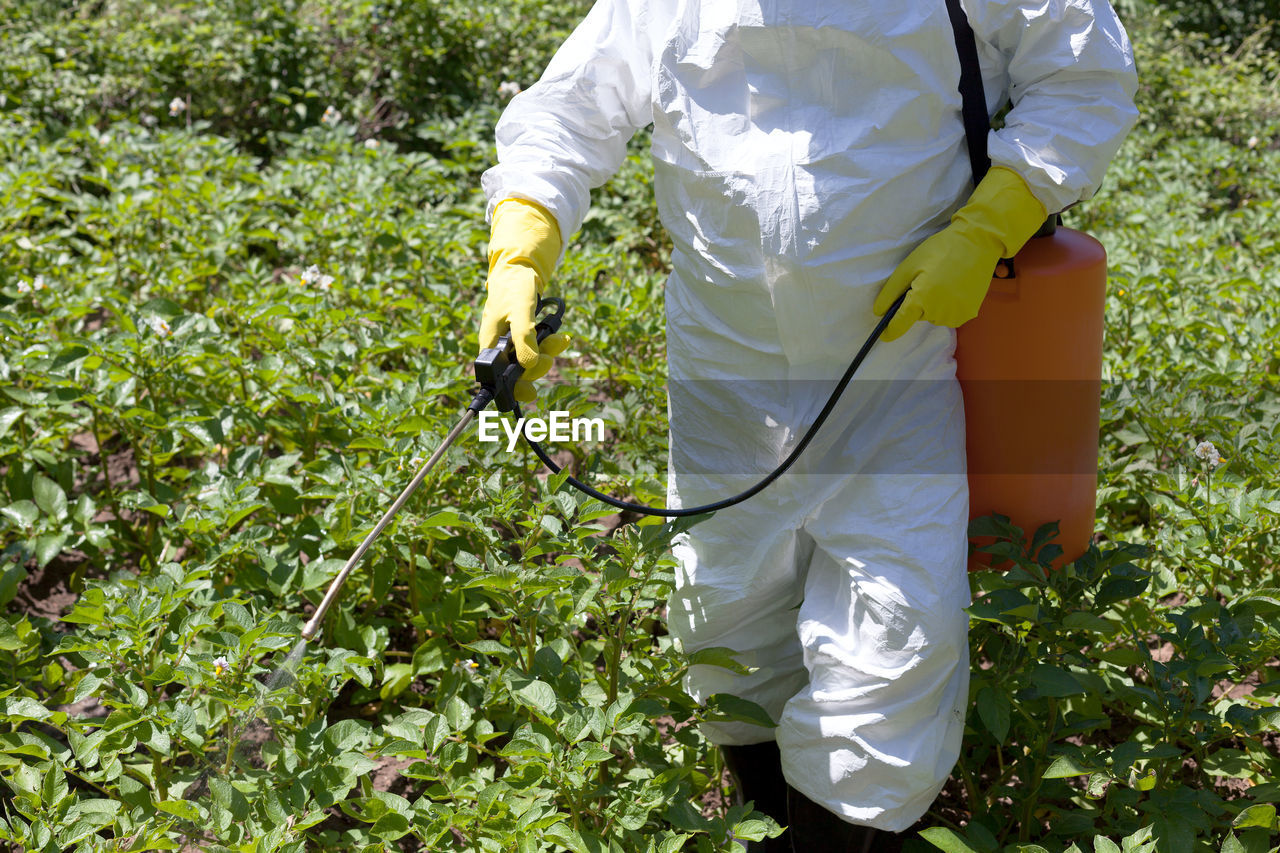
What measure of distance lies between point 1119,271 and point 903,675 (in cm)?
177

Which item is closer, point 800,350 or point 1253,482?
point 800,350

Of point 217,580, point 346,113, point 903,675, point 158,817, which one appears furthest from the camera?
point 346,113

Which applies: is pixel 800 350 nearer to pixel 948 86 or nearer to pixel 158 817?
pixel 948 86

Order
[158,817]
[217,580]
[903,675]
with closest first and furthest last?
[903,675] < [158,817] < [217,580]

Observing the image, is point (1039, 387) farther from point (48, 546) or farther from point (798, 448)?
point (48, 546)

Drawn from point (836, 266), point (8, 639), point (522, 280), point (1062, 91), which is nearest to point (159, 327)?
point (8, 639)

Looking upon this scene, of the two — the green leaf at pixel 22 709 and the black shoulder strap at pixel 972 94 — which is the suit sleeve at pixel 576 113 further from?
the green leaf at pixel 22 709

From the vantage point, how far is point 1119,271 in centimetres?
278

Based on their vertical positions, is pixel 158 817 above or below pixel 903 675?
below

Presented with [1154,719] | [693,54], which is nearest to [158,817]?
[693,54]

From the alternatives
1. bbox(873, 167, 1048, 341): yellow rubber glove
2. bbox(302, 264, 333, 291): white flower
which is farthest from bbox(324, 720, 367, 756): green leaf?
bbox(302, 264, 333, 291): white flower

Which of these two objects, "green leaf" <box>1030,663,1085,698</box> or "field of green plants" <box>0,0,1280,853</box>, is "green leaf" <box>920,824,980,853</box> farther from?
"green leaf" <box>1030,663,1085,698</box>

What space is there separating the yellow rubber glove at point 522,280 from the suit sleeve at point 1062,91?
628 mm

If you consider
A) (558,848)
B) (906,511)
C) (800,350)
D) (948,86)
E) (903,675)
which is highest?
(948,86)
